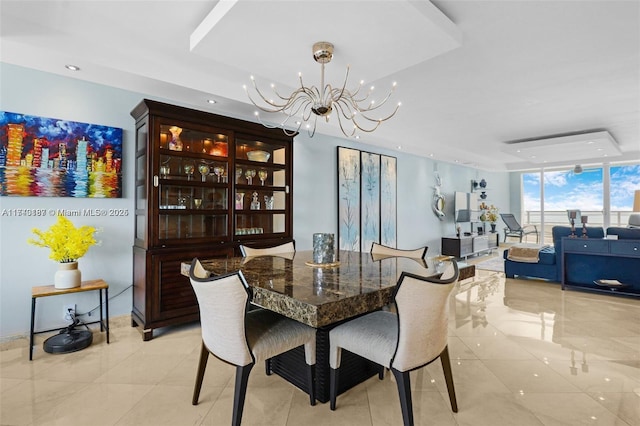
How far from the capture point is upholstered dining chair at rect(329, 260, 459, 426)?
1.42 metres

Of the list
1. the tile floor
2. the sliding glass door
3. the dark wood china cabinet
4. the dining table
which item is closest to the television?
the sliding glass door

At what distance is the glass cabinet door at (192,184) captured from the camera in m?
3.01

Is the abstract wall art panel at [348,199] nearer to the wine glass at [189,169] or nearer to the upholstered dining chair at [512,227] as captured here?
the wine glass at [189,169]

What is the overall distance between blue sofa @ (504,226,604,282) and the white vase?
19.5 ft

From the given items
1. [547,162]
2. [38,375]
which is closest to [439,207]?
[547,162]

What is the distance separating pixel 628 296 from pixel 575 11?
405cm

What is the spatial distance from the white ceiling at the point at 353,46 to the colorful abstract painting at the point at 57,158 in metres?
0.48

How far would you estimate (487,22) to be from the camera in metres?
2.27

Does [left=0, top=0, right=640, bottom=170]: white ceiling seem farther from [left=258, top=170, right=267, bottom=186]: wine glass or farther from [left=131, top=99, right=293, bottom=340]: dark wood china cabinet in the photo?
[left=258, top=170, right=267, bottom=186]: wine glass

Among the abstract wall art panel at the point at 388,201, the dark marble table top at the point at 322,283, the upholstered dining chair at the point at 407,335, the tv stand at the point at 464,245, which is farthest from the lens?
the tv stand at the point at 464,245

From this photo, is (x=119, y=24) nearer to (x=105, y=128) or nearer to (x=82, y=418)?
(x=105, y=128)

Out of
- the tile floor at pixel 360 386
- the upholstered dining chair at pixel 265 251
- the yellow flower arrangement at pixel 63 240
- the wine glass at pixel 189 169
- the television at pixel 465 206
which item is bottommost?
the tile floor at pixel 360 386

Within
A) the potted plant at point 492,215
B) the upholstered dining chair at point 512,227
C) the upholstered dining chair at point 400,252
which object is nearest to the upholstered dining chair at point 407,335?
the upholstered dining chair at point 400,252

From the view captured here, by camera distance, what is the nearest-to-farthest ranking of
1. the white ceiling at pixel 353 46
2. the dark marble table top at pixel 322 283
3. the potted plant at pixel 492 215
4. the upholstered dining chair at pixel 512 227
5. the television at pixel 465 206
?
Answer: the dark marble table top at pixel 322 283, the white ceiling at pixel 353 46, the television at pixel 465 206, the potted plant at pixel 492 215, the upholstered dining chair at pixel 512 227
